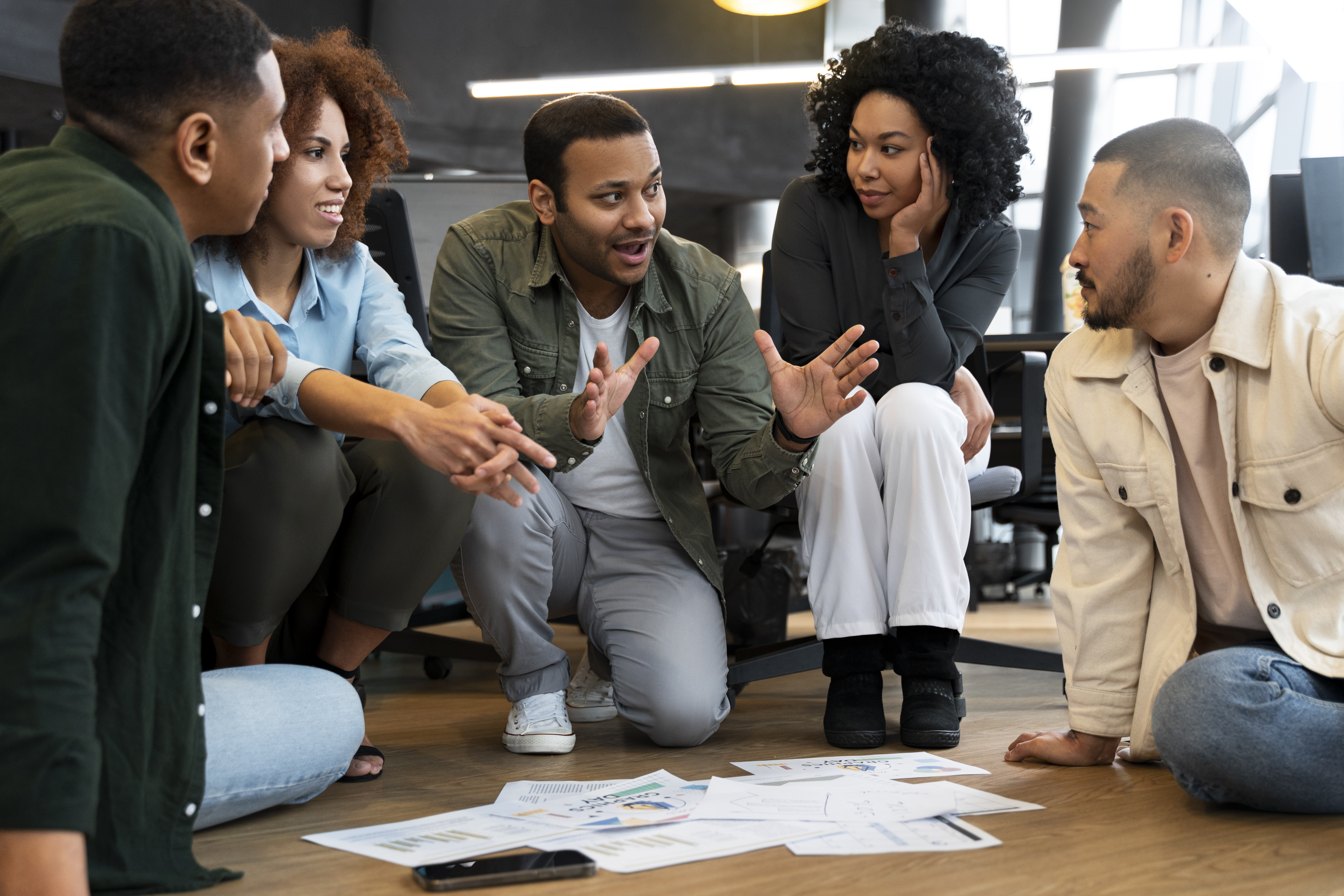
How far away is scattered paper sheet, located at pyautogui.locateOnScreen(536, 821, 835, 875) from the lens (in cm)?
109

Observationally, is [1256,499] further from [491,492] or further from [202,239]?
[202,239]

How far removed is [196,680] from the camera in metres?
1.00

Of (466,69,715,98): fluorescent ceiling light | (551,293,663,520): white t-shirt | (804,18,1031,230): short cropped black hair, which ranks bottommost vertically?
(551,293,663,520): white t-shirt

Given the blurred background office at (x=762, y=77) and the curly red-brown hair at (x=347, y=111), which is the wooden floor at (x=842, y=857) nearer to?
the curly red-brown hair at (x=347, y=111)

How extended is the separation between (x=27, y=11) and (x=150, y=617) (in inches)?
236

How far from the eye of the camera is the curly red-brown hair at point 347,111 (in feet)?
5.37

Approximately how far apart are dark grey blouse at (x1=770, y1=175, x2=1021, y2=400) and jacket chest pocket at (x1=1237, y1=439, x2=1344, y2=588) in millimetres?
689

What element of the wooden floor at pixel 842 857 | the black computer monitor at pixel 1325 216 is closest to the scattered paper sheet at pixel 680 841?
the wooden floor at pixel 842 857

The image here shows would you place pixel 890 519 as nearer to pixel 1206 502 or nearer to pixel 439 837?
pixel 1206 502

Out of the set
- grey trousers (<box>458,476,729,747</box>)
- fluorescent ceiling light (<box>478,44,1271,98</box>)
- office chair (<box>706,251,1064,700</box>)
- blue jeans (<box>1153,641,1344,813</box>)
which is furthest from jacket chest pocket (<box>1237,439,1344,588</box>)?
fluorescent ceiling light (<box>478,44,1271,98</box>)

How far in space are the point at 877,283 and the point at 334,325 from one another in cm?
97

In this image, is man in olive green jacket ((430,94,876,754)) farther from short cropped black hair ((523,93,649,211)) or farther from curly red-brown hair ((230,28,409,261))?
curly red-brown hair ((230,28,409,261))

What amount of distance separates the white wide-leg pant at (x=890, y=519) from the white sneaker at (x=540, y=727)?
0.44 meters

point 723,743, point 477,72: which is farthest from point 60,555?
point 477,72
